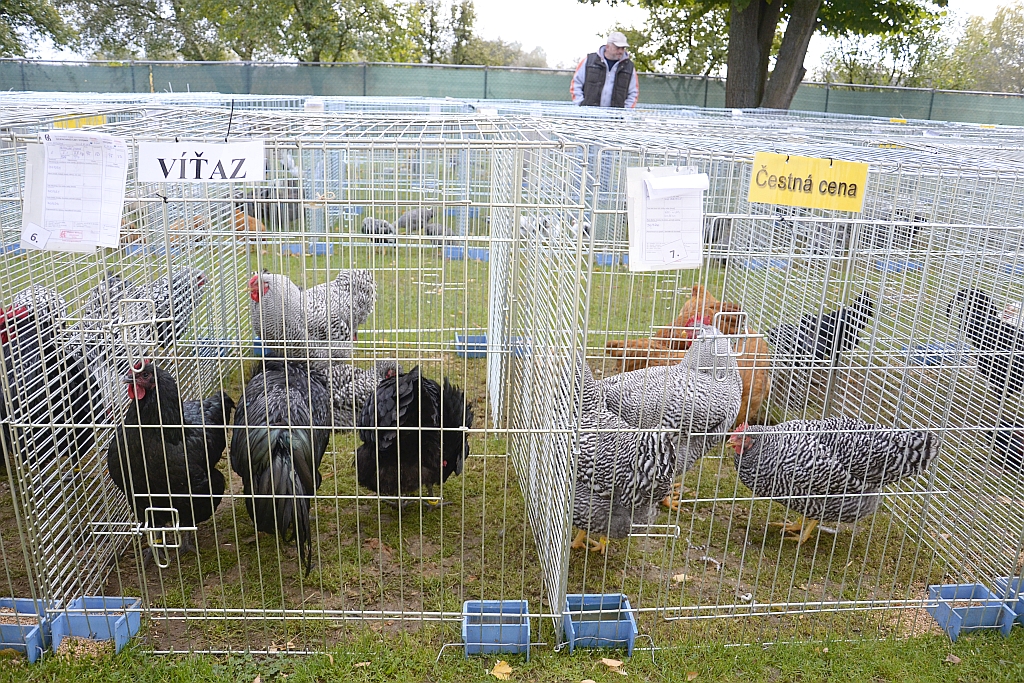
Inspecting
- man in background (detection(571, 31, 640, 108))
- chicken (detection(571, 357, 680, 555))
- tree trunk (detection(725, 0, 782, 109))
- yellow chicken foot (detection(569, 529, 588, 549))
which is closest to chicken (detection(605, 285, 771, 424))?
yellow chicken foot (detection(569, 529, 588, 549))

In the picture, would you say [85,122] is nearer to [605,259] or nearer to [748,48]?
[605,259]

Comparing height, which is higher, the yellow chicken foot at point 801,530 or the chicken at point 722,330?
the chicken at point 722,330

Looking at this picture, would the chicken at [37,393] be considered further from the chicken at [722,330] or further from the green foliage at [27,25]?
the green foliage at [27,25]

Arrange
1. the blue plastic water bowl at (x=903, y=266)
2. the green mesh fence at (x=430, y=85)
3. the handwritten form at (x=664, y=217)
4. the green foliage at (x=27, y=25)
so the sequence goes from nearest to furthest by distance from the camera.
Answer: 1. the handwritten form at (x=664, y=217)
2. the blue plastic water bowl at (x=903, y=266)
3. the green mesh fence at (x=430, y=85)
4. the green foliage at (x=27, y=25)

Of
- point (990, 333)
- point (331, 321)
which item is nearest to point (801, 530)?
point (990, 333)

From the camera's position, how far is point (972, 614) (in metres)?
3.26

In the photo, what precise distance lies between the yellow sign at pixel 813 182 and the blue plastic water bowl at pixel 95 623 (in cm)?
299

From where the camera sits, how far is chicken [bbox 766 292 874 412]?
15.1 feet

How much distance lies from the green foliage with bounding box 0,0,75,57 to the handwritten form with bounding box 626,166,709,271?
20769 millimetres

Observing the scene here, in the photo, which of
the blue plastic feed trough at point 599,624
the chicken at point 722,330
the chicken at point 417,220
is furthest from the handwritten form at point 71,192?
the chicken at point 722,330

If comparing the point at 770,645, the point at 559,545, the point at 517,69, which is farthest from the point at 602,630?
the point at 517,69

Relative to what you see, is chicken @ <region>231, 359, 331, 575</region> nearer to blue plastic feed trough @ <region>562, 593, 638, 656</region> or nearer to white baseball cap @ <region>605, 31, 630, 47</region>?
blue plastic feed trough @ <region>562, 593, 638, 656</region>

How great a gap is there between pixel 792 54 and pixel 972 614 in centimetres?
1236

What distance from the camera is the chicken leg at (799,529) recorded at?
3893 millimetres
